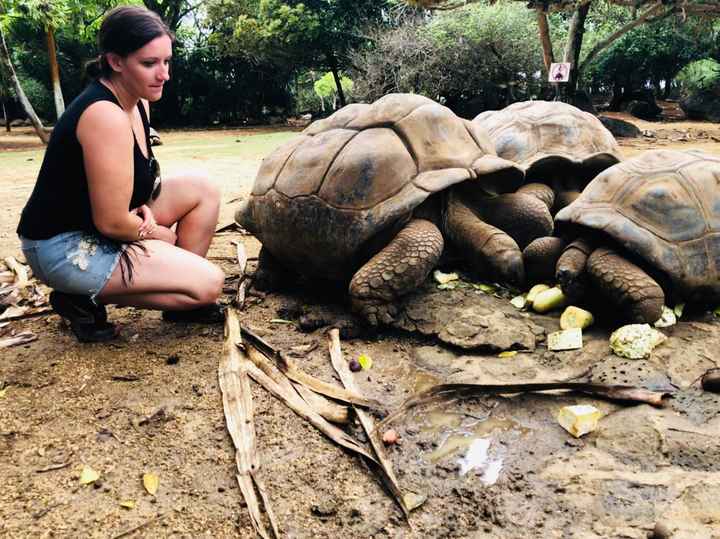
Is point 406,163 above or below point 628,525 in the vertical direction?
above

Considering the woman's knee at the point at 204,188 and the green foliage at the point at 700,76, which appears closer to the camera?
the woman's knee at the point at 204,188

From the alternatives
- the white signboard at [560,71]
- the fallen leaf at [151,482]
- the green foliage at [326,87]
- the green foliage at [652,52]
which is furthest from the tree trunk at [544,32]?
the green foliage at [326,87]

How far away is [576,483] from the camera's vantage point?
1.47 meters

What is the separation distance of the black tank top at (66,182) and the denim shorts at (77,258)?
4 cm

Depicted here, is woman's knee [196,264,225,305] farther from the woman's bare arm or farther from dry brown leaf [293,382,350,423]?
dry brown leaf [293,382,350,423]

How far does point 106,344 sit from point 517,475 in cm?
167

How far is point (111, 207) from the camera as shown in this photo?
2.02 metres

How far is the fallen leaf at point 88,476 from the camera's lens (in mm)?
1518

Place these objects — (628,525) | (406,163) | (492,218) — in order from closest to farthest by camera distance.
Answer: (628,525) < (406,163) < (492,218)

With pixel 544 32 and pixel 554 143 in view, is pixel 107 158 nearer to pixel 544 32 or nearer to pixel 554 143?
pixel 554 143

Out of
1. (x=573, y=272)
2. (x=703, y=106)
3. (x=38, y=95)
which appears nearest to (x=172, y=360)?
(x=573, y=272)

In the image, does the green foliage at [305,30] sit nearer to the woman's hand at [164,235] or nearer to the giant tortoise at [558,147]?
the giant tortoise at [558,147]

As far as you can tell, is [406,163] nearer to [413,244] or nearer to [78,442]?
[413,244]

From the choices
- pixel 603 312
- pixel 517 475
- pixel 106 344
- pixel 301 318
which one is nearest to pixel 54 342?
pixel 106 344
